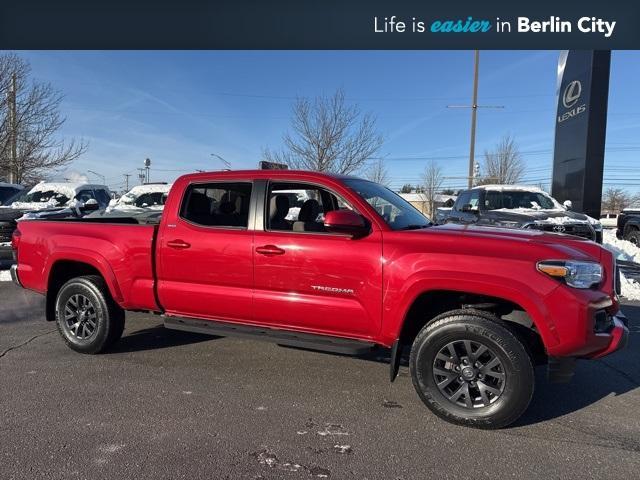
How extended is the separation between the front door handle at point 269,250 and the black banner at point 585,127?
56.5 feet

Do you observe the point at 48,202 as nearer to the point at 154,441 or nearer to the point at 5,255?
the point at 5,255

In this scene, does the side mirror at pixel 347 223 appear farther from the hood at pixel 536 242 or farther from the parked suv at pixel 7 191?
the parked suv at pixel 7 191

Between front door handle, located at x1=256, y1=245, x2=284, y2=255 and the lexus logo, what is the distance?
18.6m

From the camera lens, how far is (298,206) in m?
4.66

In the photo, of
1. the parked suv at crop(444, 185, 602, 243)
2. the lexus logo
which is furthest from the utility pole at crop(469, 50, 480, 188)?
the parked suv at crop(444, 185, 602, 243)

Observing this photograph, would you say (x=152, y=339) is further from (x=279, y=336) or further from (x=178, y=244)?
(x=279, y=336)

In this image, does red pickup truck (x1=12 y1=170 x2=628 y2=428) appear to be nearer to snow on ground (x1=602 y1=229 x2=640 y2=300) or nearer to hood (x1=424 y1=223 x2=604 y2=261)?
hood (x1=424 y1=223 x2=604 y2=261)

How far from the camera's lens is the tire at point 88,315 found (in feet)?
16.3

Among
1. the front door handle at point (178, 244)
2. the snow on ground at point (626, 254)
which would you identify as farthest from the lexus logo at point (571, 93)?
the front door handle at point (178, 244)

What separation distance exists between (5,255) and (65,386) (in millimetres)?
7477

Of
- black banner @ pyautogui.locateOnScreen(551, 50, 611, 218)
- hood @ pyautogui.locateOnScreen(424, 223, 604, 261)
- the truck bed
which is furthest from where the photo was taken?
black banner @ pyautogui.locateOnScreen(551, 50, 611, 218)

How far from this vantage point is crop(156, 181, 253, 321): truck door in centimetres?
427

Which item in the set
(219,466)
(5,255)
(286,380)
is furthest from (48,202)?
(219,466)

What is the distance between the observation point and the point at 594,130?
17.8 meters
